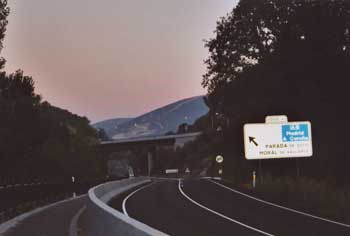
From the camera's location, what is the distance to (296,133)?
38469mm

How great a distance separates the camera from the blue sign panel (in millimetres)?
38250

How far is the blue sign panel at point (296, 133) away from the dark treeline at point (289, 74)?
201 cm

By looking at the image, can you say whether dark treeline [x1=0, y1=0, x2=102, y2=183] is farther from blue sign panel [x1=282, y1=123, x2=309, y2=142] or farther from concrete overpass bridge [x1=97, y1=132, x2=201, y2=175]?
concrete overpass bridge [x1=97, y1=132, x2=201, y2=175]

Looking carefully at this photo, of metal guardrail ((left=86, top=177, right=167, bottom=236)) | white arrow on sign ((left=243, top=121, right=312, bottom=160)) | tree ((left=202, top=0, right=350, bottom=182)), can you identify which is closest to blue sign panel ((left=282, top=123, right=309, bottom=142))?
white arrow on sign ((left=243, top=121, right=312, bottom=160))

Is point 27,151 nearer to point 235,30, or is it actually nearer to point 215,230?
point 235,30

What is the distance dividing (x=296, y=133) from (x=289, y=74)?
12848 mm

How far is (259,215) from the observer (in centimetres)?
2691

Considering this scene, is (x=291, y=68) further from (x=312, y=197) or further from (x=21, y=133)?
(x=21, y=133)

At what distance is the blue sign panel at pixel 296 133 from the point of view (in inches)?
1506

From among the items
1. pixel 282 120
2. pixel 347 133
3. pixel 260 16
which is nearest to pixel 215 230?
pixel 282 120

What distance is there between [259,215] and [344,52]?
25373mm

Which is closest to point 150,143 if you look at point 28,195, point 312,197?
point 312,197

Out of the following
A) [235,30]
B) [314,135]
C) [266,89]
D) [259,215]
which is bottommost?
[259,215]

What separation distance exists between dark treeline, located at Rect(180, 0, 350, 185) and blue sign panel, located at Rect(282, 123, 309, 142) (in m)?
2.01
